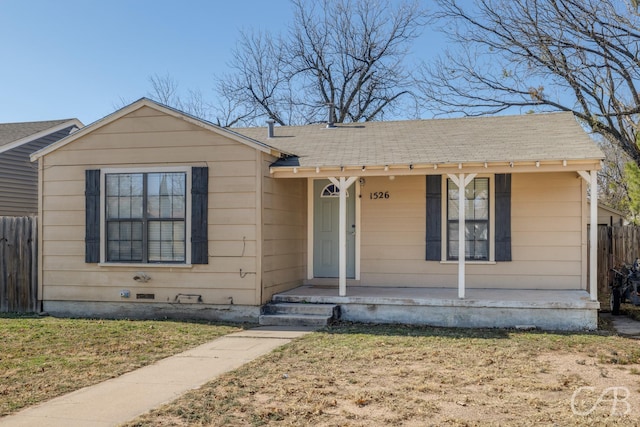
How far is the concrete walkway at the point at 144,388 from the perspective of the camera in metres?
4.47

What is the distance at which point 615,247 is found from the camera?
1276cm

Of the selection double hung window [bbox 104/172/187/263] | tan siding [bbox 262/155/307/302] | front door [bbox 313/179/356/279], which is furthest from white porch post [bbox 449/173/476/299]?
double hung window [bbox 104/172/187/263]

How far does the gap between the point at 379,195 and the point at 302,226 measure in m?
1.52

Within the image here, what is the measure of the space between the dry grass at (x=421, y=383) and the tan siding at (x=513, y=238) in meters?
2.12

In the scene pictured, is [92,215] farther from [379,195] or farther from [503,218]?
[503,218]

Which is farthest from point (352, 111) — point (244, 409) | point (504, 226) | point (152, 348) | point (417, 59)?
point (244, 409)

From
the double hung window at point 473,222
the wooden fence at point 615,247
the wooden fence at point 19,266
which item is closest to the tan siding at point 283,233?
the double hung window at point 473,222

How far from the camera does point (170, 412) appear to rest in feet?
15.1

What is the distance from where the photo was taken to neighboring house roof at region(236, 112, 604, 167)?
28.9 feet

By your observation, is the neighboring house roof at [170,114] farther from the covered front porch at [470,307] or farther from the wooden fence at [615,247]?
the wooden fence at [615,247]

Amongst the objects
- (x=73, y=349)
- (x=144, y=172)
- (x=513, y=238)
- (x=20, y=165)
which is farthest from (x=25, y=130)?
(x=513, y=238)

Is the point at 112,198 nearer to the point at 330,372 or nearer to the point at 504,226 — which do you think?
the point at 330,372

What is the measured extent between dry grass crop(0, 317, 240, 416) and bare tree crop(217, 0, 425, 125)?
17.0m

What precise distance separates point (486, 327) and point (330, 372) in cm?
357
